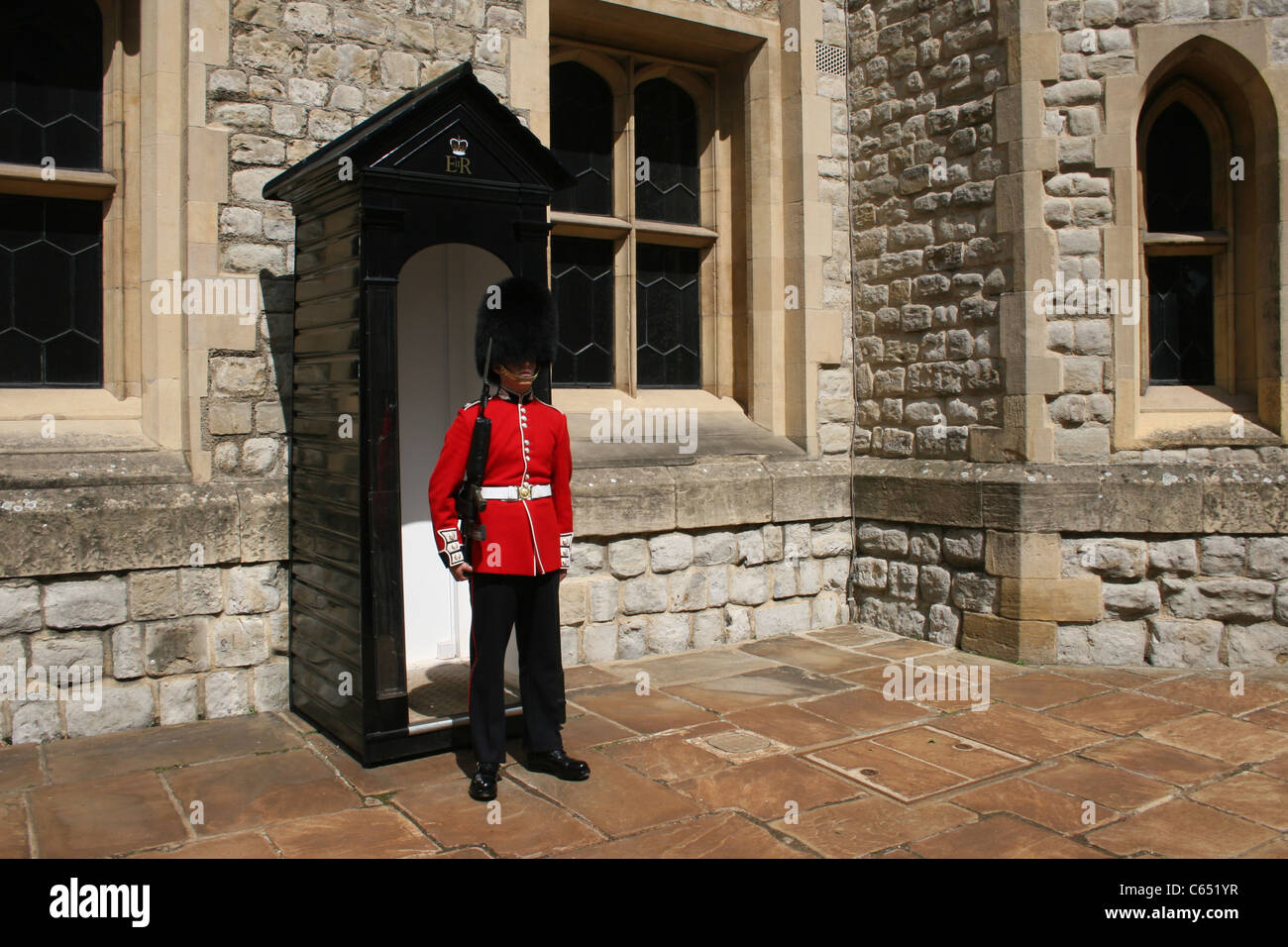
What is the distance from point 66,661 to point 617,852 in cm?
259

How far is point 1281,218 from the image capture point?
18.4 feet

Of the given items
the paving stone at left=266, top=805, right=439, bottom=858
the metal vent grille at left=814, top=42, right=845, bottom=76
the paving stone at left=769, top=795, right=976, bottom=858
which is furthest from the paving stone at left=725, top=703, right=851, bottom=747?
the metal vent grille at left=814, top=42, right=845, bottom=76

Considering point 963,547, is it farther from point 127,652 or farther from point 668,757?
point 127,652

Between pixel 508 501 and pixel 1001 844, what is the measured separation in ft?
6.47

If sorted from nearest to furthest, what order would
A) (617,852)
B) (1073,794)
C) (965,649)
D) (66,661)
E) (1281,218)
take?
1. (617,852)
2. (1073,794)
3. (66,661)
4. (1281,218)
5. (965,649)

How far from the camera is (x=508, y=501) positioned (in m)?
3.82

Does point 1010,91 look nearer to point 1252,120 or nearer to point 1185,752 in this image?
point 1252,120

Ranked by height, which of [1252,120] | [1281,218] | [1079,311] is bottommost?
[1079,311]

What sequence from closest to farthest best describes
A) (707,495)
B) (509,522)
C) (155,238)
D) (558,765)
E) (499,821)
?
(499,821) < (509,522) < (558,765) < (155,238) < (707,495)

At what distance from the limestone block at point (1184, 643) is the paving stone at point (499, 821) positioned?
360 cm

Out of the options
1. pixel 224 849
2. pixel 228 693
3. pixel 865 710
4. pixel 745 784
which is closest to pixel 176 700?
pixel 228 693

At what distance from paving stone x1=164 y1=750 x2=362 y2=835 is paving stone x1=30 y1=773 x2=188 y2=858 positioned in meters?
0.08

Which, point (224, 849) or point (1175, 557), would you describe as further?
point (1175, 557)

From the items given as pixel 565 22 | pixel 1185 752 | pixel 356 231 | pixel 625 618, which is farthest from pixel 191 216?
pixel 1185 752
